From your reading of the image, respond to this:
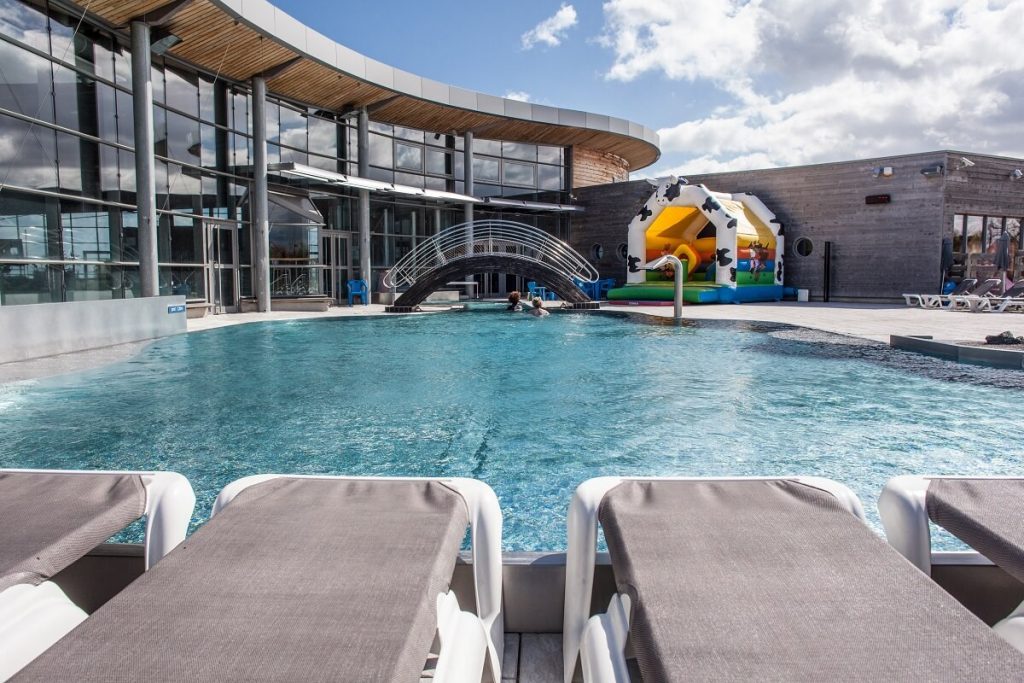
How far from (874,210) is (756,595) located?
21.7 metres

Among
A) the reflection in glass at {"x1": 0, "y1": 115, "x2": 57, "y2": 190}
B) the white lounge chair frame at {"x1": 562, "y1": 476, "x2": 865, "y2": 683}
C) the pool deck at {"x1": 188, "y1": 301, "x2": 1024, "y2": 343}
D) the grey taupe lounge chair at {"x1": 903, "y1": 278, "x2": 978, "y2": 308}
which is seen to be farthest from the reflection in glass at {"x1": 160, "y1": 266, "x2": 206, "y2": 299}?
the grey taupe lounge chair at {"x1": 903, "y1": 278, "x2": 978, "y2": 308}

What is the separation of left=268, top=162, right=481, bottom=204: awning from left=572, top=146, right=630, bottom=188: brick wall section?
17.9ft

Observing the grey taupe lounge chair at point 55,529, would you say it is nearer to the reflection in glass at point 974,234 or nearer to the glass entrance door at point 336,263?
the glass entrance door at point 336,263

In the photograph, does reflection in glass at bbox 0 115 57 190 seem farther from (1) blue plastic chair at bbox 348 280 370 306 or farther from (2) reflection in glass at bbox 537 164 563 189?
(2) reflection in glass at bbox 537 164 563 189

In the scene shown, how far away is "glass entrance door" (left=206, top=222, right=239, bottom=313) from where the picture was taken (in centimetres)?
1673

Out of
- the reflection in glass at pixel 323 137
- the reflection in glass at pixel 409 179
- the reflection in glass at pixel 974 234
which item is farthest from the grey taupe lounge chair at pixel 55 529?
the reflection in glass at pixel 974 234

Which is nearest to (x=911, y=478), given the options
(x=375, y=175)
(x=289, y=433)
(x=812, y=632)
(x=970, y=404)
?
(x=812, y=632)

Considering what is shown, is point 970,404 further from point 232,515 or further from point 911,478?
point 232,515

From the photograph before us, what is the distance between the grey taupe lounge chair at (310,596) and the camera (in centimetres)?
102

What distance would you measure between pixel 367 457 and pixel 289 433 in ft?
3.19

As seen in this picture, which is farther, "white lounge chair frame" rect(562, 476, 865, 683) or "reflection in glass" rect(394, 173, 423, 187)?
"reflection in glass" rect(394, 173, 423, 187)

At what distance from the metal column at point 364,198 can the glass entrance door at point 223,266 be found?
4.08m

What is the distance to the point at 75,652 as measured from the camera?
3.40ft

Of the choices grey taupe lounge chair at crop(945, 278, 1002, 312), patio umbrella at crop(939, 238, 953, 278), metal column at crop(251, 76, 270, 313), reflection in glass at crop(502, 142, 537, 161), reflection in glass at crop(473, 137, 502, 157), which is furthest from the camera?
reflection in glass at crop(502, 142, 537, 161)
